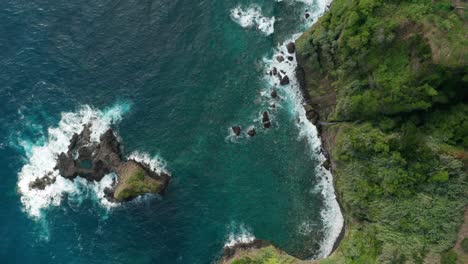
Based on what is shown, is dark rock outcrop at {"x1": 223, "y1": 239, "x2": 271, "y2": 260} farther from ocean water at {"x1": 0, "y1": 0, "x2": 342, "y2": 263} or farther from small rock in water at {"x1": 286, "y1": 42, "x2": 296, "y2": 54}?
small rock in water at {"x1": 286, "y1": 42, "x2": 296, "y2": 54}

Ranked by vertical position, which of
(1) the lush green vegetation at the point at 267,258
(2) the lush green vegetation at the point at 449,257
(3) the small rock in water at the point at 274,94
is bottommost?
(1) the lush green vegetation at the point at 267,258

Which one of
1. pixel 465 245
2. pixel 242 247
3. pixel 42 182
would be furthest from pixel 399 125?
pixel 42 182

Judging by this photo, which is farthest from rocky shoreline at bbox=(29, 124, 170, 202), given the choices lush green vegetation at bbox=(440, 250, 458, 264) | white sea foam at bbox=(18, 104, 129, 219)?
lush green vegetation at bbox=(440, 250, 458, 264)

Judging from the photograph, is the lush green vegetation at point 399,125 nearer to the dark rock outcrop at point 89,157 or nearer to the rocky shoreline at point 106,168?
the rocky shoreline at point 106,168

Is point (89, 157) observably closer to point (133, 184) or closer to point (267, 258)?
point (133, 184)

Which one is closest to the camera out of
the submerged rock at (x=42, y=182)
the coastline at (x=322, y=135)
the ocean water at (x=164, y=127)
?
the coastline at (x=322, y=135)

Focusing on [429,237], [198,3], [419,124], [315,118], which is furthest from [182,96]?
[429,237]

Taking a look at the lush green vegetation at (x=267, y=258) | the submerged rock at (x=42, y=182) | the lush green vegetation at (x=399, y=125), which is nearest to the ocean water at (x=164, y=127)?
the submerged rock at (x=42, y=182)

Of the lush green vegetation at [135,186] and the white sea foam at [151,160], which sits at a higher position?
the white sea foam at [151,160]
